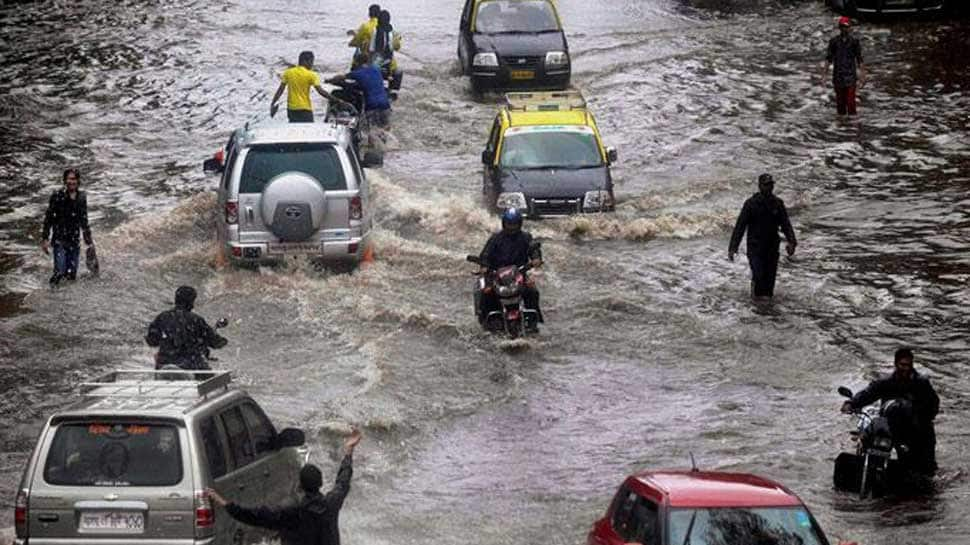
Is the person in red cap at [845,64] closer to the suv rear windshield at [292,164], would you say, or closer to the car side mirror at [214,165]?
the car side mirror at [214,165]

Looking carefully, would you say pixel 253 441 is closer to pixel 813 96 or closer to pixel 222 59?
pixel 813 96

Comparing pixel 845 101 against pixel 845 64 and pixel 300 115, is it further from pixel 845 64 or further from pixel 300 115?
pixel 300 115

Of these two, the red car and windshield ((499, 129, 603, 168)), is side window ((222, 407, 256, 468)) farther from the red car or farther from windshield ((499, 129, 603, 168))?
windshield ((499, 129, 603, 168))

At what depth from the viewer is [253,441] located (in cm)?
1212

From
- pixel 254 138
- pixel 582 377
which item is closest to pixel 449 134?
pixel 254 138

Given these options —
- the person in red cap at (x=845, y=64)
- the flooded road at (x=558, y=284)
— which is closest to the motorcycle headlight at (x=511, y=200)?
the flooded road at (x=558, y=284)

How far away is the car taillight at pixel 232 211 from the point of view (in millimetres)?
21078

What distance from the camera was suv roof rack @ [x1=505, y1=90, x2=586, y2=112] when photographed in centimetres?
2692

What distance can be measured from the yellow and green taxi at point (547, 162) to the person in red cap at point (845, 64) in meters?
6.09

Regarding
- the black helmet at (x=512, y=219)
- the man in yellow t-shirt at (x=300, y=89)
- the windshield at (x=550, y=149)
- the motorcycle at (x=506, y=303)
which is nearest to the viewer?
the motorcycle at (x=506, y=303)

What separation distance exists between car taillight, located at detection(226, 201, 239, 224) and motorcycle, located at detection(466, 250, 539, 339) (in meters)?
2.97

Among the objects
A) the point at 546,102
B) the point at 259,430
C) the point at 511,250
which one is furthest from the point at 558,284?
the point at 259,430

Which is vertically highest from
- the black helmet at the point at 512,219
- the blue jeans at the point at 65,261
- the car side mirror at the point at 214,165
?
the black helmet at the point at 512,219

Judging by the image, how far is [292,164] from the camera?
2125 cm
